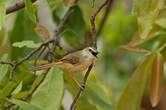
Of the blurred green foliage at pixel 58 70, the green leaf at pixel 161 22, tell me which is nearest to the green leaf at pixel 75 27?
the blurred green foliage at pixel 58 70

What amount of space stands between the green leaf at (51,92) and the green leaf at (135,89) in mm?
203

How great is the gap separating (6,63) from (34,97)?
8cm

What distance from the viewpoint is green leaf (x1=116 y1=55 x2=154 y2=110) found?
3.51 ft

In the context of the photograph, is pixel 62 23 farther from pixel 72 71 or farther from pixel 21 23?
pixel 72 71

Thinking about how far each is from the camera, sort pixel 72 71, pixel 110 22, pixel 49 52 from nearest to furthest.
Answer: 1. pixel 72 71
2. pixel 49 52
3. pixel 110 22

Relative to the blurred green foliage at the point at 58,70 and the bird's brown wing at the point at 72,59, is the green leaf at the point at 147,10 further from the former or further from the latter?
the bird's brown wing at the point at 72,59

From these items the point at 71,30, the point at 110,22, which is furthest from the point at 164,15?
the point at 110,22

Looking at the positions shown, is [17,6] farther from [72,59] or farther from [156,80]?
[156,80]

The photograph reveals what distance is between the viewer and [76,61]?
34.7 inches

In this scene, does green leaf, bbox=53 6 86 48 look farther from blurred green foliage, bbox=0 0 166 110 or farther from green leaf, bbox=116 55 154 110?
green leaf, bbox=116 55 154 110

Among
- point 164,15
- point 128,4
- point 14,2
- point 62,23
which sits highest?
point 14,2

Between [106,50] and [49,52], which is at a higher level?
[49,52]

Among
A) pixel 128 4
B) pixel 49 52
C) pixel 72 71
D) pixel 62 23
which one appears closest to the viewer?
pixel 72 71

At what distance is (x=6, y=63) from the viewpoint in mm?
934
